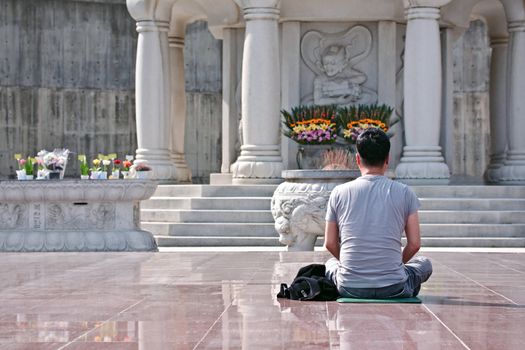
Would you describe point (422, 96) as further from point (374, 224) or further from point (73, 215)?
point (374, 224)

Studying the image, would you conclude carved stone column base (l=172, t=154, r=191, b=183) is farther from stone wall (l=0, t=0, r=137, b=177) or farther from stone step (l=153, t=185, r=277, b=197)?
stone wall (l=0, t=0, r=137, b=177)

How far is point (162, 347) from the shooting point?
7.83 meters

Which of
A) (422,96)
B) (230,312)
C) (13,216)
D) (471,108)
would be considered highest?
(471,108)

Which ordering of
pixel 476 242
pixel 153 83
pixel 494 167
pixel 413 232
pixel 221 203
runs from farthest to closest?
1. pixel 494 167
2. pixel 153 83
3. pixel 221 203
4. pixel 476 242
5. pixel 413 232

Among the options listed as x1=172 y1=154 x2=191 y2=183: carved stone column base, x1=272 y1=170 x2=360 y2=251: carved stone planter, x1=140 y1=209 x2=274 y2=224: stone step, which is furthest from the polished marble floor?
x1=172 y1=154 x2=191 y2=183: carved stone column base

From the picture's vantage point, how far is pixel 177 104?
28828 millimetres

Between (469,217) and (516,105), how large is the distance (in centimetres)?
477

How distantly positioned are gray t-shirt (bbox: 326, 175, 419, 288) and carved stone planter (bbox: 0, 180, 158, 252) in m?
9.60

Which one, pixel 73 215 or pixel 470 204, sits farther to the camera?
pixel 470 204

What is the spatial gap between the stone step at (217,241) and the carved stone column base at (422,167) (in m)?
3.77

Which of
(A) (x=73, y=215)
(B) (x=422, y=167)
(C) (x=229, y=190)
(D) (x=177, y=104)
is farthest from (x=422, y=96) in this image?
(A) (x=73, y=215)

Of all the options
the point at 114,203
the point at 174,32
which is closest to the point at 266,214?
the point at 114,203

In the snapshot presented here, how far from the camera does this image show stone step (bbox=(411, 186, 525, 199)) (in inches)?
902

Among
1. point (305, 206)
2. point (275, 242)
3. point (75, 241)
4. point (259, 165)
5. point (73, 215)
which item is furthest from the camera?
point (259, 165)
